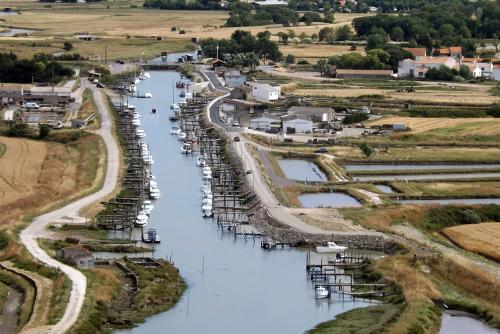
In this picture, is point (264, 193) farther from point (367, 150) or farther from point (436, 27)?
point (436, 27)

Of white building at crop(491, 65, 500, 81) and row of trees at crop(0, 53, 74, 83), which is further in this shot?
white building at crop(491, 65, 500, 81)

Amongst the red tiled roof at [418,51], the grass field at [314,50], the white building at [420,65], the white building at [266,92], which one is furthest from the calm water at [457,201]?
the grass field at [314,50]

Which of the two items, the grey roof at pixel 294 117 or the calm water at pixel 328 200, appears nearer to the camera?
the calm water at pixel 328 200

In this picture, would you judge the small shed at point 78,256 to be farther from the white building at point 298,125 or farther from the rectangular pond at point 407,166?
the white building at point 298,125

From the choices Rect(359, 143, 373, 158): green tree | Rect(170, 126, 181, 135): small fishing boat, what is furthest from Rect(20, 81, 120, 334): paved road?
Rect(359, 143, 373, 158): green tree

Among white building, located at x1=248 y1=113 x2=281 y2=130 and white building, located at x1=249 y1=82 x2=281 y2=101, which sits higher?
white building, located at x1=249 y1=82 x2=281 y2=101

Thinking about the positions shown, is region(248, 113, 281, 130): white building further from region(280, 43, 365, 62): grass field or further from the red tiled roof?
region(280, 43, 365, 62): grass field

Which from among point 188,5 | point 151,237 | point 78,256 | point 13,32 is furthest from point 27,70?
point 188,5
